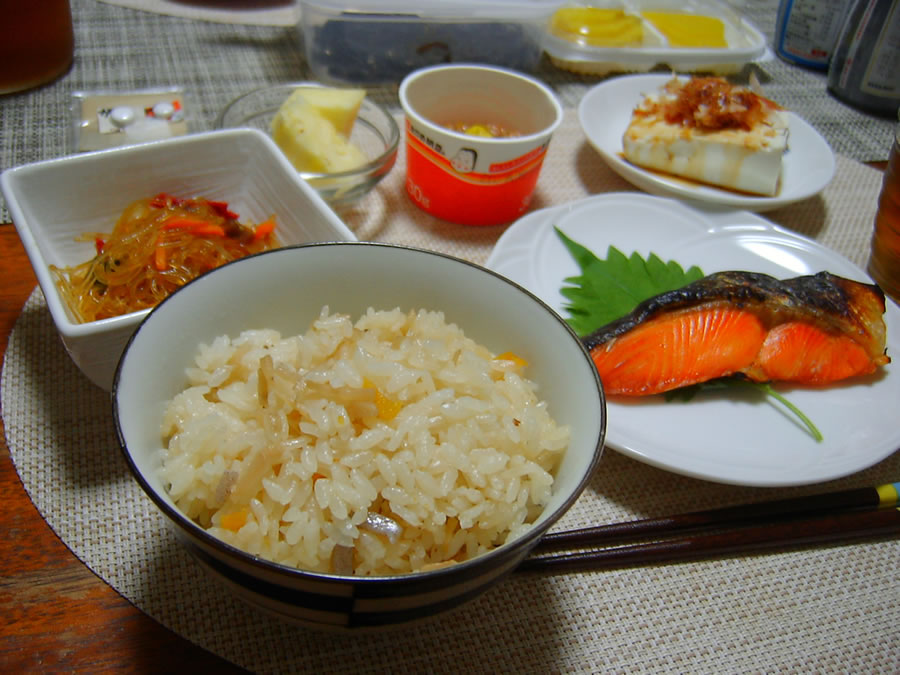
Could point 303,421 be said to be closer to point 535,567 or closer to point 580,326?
point 535,567

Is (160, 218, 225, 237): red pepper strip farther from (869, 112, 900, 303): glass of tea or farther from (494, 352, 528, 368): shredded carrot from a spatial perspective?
(869, 112, 900, 303): glass of tea

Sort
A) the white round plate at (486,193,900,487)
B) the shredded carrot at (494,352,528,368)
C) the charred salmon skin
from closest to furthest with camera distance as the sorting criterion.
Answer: the shredded carrot at (494,352,528,368)
the white round plate at (486,193,900,487)
the charred salmon skin

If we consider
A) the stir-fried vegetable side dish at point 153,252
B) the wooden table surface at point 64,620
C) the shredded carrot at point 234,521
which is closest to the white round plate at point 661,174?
the stir-fried vegetable side dish at point 153,252

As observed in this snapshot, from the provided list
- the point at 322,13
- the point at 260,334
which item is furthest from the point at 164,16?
the point at 260,334

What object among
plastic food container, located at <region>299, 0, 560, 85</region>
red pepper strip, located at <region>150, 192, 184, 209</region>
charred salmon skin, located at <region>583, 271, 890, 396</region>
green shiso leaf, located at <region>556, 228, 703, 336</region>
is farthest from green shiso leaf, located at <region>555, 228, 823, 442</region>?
plastic food container, located at <region>299, 0, 560, 85</region>

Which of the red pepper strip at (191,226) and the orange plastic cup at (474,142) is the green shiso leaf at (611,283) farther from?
the red pepper strip at (191,226)

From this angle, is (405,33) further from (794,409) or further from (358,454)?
(358,454)
